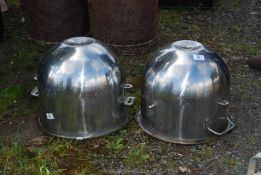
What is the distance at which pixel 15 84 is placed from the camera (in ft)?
11.9

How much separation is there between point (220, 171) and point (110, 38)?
1801 millimetres

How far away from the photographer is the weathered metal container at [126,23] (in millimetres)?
3895

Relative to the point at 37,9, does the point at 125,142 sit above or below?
below

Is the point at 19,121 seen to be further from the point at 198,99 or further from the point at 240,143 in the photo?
the point at 240,143

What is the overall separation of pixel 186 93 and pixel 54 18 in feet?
6.03

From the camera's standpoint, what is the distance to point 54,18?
4.13 meters

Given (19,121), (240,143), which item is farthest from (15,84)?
(240,143)

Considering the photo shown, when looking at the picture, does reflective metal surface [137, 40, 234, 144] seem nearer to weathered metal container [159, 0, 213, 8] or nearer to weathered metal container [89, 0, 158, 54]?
weathered metal container [89, 0, 158, 54]

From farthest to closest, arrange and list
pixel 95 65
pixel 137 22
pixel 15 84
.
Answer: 1. pixel 137 22
2. pixel 15 84
3. pixel 95 65

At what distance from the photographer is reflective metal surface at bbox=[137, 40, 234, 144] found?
9.00 ft

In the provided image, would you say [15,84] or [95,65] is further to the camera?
[15,84]

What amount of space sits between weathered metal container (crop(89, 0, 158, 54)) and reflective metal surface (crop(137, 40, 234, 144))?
3.52ft

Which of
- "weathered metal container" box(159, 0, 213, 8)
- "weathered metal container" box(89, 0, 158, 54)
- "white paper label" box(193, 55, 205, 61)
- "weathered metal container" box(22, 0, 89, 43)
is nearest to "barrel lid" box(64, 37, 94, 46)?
"white paper label" box(193, 55, 205, 61)

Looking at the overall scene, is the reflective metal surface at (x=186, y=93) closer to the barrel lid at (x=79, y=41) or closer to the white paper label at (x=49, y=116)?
the barrel lid at (x=79, y=41)
